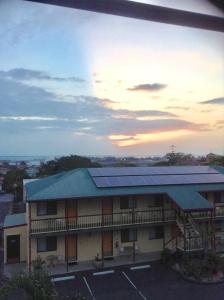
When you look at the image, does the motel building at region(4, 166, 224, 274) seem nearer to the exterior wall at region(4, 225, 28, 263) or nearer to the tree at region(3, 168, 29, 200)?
the exterior wall at region(4, 225, 28, 263)

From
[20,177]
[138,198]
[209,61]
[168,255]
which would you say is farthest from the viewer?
[20,177]

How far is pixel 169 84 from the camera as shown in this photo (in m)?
3.37

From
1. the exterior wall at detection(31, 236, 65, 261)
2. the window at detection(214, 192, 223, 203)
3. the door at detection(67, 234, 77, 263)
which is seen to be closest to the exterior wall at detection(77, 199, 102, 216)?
the door at detection(67, 234, 77, 263)

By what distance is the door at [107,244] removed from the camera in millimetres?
12219

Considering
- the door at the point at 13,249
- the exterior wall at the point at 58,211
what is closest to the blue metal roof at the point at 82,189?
the exterior wall at the point at 58,211

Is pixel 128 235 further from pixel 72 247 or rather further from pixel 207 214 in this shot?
pixel 207 214

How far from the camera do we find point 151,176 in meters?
13.2

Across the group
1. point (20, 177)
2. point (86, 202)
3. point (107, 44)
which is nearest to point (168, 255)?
point (86, 202)

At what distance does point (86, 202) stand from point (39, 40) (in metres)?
10.1

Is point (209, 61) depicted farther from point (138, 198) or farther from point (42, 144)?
point (138, 198)

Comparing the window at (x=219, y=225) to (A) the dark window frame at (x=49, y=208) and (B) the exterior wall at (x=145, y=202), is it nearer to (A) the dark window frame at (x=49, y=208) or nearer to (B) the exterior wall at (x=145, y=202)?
(B) the exterior wall at (x=145, y=202)

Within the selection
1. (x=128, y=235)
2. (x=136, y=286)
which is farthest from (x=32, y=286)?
(x=128, y=235)

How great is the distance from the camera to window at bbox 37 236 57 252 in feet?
38.1

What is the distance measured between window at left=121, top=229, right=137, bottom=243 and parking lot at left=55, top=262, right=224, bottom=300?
61.9 inches
